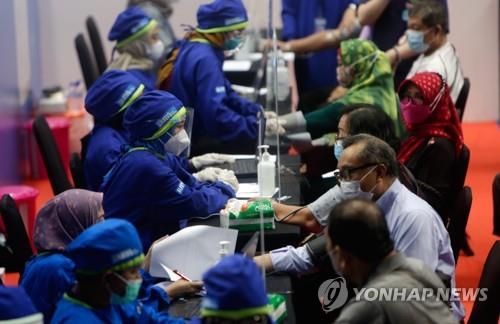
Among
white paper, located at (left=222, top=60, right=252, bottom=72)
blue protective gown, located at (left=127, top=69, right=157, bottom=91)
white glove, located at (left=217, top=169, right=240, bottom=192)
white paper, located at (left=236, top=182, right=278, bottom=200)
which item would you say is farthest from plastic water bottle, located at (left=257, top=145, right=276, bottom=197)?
white paper, located at (left=222, top=60, right=252, bottom=72)

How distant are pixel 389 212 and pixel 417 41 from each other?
8.69 ft

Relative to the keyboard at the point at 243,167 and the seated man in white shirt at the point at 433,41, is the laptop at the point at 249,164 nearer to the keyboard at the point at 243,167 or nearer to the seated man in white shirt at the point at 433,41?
the keyboard at the point at 243,167

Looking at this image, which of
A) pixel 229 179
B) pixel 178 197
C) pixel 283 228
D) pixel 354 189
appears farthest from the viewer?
pixel 229 179

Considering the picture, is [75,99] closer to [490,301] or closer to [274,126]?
[274,126]

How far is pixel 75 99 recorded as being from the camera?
8344 millimetres

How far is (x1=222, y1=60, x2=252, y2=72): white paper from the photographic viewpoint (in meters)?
6.80

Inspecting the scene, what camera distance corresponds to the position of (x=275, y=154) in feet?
15.3

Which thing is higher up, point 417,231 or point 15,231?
point 417,231

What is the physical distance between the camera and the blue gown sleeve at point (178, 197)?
4.03 metres

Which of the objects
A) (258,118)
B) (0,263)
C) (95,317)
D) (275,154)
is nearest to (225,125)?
(258,118)

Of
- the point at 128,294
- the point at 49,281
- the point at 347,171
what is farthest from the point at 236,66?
the point at 128,294

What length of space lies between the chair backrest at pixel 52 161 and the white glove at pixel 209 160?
64 centimetres

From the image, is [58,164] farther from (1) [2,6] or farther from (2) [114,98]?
(1) [2,6]

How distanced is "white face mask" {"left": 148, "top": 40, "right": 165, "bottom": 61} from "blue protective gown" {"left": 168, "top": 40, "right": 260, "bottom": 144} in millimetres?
730
